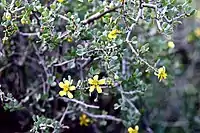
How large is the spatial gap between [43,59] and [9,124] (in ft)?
1.05

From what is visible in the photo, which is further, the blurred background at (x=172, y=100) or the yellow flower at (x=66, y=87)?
the blurred background at (x=172, y=100)

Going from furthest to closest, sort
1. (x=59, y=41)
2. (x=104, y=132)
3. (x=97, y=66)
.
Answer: (x=104, y=132) → (x=97, y=66) → (x=59, y=41)

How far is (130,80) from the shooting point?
127 cm

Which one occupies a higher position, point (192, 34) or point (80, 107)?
point (192, 34)

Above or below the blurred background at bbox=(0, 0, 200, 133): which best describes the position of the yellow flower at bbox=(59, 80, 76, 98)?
above

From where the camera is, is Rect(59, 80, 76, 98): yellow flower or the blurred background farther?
the blurred background

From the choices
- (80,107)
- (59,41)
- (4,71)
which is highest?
(59,41)

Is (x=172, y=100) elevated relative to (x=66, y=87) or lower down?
lower down

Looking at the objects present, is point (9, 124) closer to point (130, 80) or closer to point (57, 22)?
point (57, 22)

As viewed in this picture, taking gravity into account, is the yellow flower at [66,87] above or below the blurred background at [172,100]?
above

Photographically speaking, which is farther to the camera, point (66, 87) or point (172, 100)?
point (172, 100)

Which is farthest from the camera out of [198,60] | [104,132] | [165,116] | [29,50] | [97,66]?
[198,60]

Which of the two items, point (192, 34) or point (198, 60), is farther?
point (198, 60)

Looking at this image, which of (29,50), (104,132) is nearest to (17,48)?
(29,50)
